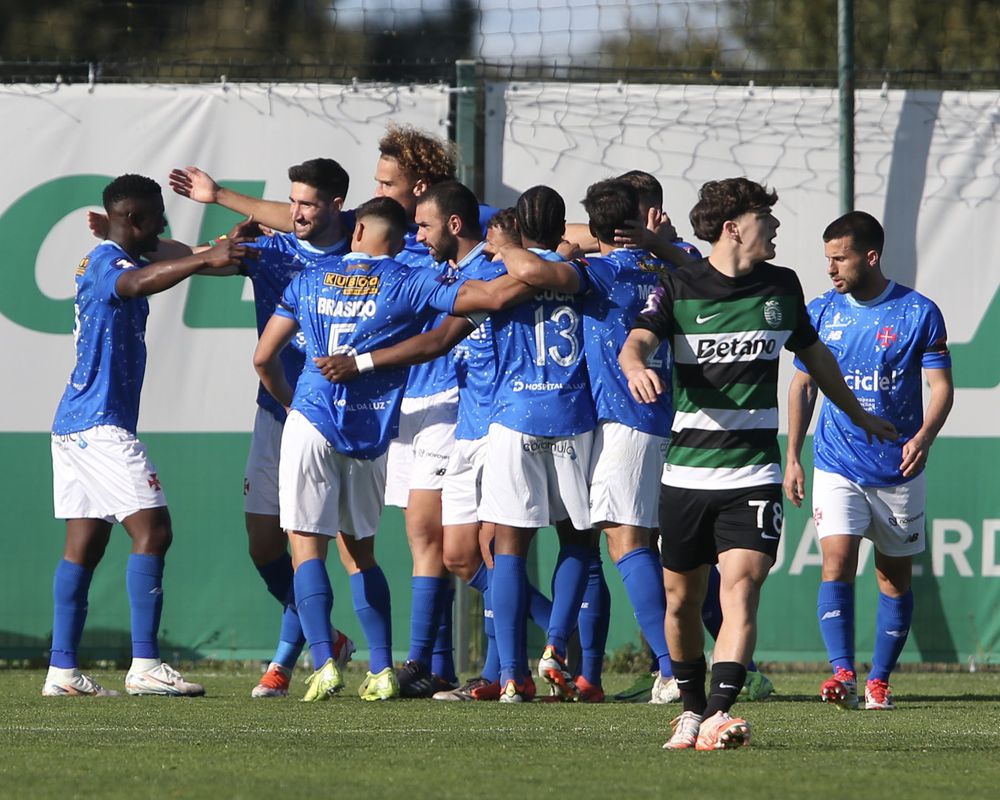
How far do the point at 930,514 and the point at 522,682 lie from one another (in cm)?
348

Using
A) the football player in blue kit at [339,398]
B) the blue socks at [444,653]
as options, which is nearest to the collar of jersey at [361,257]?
the football player in blue kit at [339,398]

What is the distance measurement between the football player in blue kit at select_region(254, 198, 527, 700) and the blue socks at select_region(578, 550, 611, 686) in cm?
98

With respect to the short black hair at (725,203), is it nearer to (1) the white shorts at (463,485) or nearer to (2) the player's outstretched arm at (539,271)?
(2) the player's outstretched arm at (539,271)

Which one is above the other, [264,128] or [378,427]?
[264,128]

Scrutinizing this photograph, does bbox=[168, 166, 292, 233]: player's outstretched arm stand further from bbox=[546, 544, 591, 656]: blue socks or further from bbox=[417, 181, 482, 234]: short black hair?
bbox=[546, 544, 591, 656]: blue socks

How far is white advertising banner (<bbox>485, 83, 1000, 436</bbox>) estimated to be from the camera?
→ 9852 millimetres

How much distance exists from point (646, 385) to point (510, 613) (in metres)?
Answer: 2.36

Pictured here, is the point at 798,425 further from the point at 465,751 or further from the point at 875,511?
the point at 465,751

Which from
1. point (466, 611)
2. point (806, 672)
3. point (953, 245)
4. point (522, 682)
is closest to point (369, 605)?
point (522, 682)

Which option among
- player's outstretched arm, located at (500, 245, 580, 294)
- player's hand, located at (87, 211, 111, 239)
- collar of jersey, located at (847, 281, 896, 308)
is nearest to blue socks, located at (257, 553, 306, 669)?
player's hand, located at (87, 211, 111, 239)

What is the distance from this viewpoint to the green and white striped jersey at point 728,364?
5.50 meters

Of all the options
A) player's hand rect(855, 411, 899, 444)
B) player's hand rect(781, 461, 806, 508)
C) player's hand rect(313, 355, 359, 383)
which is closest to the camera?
player's hand rect(855, 411, 899, 444)

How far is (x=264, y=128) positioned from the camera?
9.87 meters

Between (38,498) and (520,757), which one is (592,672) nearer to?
(520,757)
